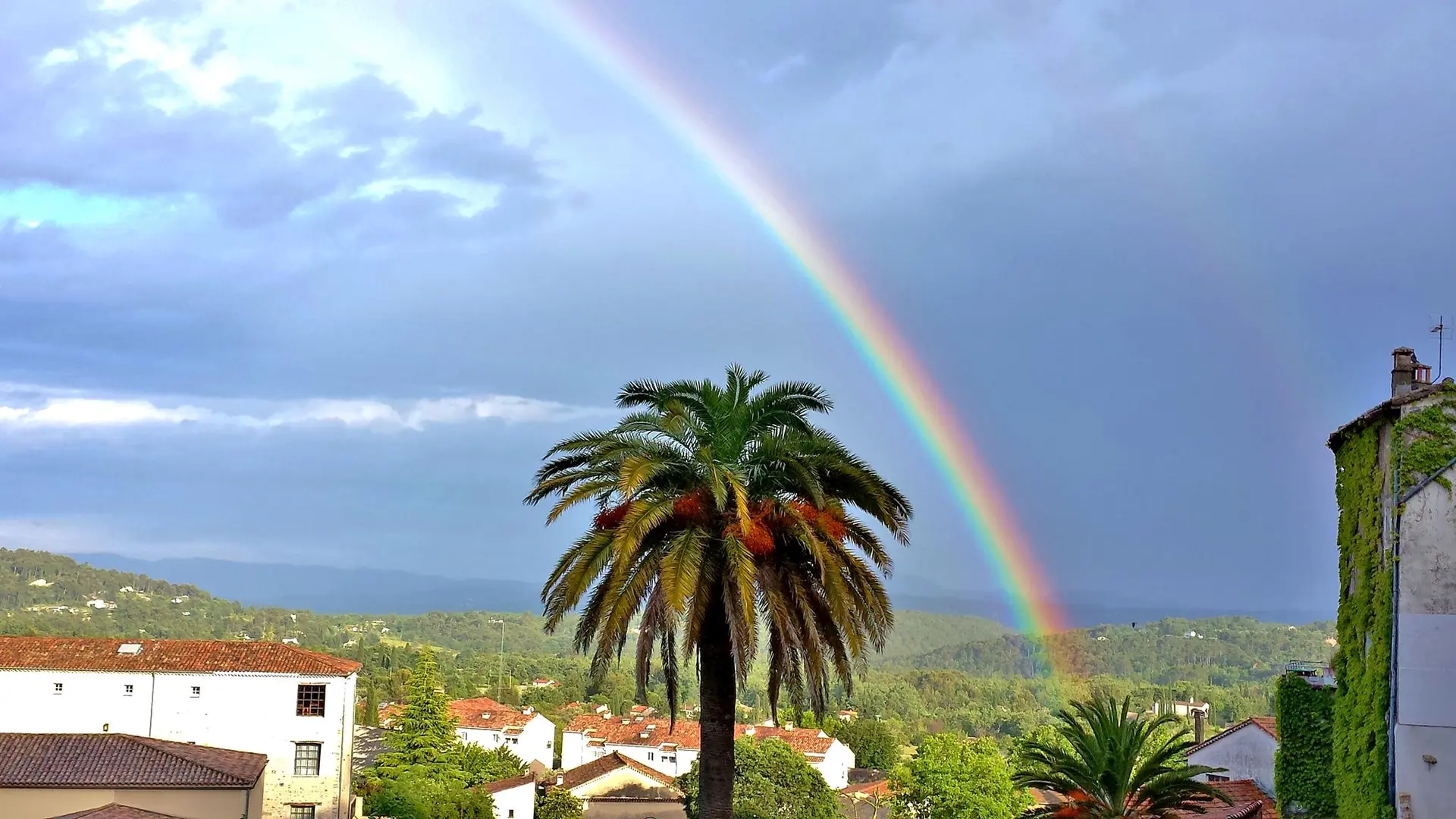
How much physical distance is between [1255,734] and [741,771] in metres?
27.7

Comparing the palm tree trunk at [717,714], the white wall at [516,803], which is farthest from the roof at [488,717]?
the palm tree trunk at [717,714]

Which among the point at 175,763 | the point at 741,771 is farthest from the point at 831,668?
the point at 741,771

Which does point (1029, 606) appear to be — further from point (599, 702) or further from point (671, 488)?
point (599, 702)

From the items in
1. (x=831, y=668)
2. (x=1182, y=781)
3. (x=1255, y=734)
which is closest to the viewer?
(x=831, y=668)

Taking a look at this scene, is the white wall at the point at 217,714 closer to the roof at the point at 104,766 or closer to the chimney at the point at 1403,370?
the roof at the point at 104,766

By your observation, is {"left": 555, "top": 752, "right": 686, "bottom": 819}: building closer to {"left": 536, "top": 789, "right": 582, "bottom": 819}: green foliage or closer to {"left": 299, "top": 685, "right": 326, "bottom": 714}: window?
{"left": 536, "top": 789, "right": 582, "bottom": 819}: green foliage

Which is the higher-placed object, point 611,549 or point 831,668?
point 611,549

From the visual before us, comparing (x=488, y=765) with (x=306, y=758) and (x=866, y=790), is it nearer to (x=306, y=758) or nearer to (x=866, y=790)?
(x=866, y=790)

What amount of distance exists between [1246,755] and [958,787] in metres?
24.5

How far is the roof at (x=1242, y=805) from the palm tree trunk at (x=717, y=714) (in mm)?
17200

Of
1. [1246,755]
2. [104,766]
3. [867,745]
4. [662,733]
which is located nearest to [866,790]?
[662,733]

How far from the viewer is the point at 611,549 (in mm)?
19906

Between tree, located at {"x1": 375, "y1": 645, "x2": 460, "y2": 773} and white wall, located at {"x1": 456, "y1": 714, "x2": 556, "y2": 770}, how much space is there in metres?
41.3

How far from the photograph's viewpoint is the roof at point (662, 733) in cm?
10469
